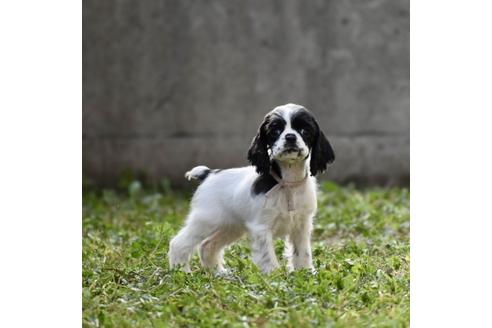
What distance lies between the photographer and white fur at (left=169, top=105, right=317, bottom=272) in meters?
5.14

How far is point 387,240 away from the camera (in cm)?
632

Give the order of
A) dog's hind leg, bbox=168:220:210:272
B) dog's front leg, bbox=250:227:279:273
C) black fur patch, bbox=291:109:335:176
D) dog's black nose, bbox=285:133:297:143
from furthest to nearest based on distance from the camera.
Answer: dog's hind leg, bbox=168:220:210:272 → dog's front leg, bbox=250:227:279:273 → black fur patch, bbox=291:109:335:176 → dog's black nose, bbox=285:133:297:143

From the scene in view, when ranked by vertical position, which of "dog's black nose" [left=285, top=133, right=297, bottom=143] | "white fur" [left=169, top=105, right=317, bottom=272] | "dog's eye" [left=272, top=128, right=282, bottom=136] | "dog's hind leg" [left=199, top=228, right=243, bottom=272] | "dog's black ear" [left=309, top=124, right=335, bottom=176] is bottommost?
"dog's hind leg" [left=199, top=228, right=243, bottom=272]

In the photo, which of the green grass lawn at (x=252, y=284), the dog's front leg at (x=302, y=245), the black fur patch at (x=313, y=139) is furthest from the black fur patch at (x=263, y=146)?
the green grass lawn at (x=252, y=284)

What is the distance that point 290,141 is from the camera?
192 inches

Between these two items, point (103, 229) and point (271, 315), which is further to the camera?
point (103, 229)

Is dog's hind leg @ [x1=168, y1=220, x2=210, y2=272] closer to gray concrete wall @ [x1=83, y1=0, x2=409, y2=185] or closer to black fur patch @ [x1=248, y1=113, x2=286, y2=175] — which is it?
black fur patch @ [x1=248, y1=113, x2=286, y2=175]

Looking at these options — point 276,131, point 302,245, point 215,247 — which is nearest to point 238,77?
point 215,247

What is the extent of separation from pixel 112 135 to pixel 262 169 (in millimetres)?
5404

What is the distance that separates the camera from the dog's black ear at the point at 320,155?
5184mm

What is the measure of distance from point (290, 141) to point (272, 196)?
17.0 inches

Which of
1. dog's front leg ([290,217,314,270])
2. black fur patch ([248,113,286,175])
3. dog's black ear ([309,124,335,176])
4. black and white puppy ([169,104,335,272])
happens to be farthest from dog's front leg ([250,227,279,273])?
dog's black ear ([309,124,335,176])
